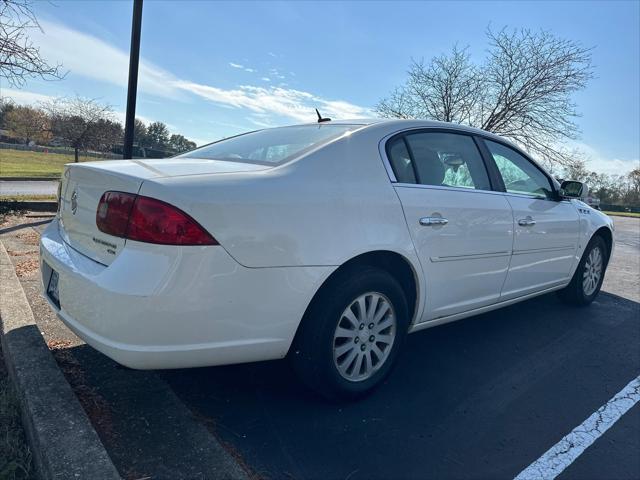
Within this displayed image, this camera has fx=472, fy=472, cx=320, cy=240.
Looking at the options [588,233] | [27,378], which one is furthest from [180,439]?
[588,233]

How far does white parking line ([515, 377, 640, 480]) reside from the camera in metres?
2.26

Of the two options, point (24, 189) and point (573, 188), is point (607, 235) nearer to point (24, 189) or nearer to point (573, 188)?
point (573, 188)

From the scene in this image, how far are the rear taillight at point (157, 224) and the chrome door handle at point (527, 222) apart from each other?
2559mm

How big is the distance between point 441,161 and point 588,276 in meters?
2.82

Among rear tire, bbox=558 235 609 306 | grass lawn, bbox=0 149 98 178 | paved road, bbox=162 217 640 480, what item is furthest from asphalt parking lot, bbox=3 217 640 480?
grass lawn, bbox=0 149 98 178

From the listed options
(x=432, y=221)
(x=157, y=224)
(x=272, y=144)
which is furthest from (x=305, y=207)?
(x=432, y=221)

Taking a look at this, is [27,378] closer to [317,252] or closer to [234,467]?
[234,467]

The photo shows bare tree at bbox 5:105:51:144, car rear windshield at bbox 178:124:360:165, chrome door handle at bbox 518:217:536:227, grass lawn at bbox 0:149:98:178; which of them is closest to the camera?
car rear windshield at bbox 178:124:360:165

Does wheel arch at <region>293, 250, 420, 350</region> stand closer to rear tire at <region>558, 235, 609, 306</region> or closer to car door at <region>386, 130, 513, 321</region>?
car door at <region>386, 130, 513, 321</region>

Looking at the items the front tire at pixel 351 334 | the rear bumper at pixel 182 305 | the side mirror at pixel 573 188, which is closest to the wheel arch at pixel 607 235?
the side mirror at pixel 573 188

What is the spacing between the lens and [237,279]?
2.09 meters

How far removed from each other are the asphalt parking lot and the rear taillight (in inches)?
37.1

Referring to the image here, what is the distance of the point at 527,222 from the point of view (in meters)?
3.71

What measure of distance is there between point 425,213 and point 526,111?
14044mm
